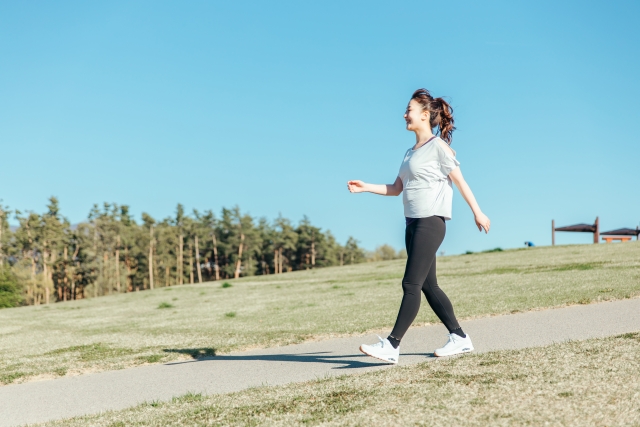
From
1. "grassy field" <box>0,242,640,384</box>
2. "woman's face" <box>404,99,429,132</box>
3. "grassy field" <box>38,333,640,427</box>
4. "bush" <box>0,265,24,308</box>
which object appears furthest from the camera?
"bush" <box>0,265,24,308</box>

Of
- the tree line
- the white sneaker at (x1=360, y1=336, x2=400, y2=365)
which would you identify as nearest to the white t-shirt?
the white sneaker at (x1=360, y1=336, x2=400, y2=365)

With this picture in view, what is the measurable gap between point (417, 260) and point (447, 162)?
0.95 m

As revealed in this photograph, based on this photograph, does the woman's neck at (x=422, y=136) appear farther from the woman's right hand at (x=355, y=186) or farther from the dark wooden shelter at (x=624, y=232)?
the dark wooden shelter at (x=624, y=232)

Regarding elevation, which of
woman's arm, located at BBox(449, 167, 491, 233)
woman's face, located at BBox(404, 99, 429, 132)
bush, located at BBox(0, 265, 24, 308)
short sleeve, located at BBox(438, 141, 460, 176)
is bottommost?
bush, located at BBox(0, 265, 24, 308)

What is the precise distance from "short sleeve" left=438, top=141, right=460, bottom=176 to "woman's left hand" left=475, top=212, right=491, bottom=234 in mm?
493

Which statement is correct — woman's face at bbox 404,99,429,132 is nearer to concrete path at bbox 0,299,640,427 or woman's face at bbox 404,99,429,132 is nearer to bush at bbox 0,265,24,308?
concrete path at bbox 0,299,640,427

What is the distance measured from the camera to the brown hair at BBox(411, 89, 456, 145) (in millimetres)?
6281

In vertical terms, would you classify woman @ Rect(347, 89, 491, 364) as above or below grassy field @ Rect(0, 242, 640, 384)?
above

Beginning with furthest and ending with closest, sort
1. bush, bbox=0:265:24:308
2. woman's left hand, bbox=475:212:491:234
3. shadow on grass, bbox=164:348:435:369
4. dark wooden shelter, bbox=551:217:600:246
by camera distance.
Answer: bush, bbox=0:265:24:308, dark wooden shelter, bbox=551:217:600:246, shadow on grass, bbox=164:348:435:369, woman's left hand, bbox=475:212:491:234

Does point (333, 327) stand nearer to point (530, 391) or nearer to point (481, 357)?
point (481, 357)

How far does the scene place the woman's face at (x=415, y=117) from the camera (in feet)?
20.3

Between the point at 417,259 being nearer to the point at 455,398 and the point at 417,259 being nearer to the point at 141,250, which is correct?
the point at 455,398

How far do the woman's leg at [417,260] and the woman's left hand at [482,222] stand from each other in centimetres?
34

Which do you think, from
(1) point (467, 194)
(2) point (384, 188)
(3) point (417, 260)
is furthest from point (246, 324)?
(1) point (467, 194)
